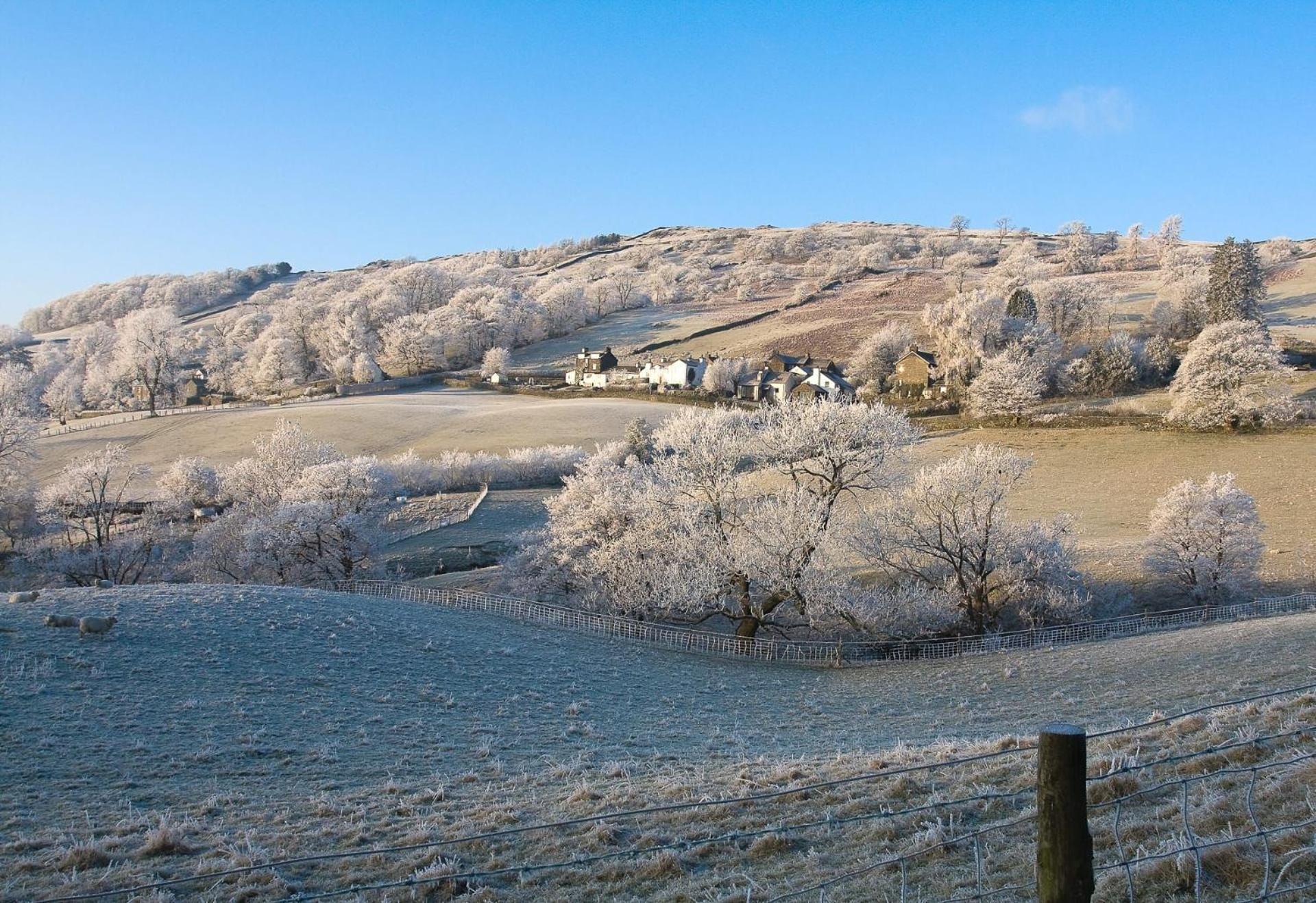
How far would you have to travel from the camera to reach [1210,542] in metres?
35.6

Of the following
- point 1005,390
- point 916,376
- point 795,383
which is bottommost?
point 1005,390

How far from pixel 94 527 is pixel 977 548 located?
59138 mm

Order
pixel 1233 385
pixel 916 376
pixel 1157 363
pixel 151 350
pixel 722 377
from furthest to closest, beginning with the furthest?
1. pixel 722 377
2. pixel 151 350
3. pixel 916 376
4. pixel 1157 363
5. pixel 1233 385

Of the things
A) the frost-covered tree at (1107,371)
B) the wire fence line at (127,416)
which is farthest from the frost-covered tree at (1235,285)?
the wire fence line at (127,416)

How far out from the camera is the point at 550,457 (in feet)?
226

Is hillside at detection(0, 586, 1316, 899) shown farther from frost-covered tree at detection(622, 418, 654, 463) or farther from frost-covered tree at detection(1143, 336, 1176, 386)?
frost-covered tree at detection(1143, 336, 1176, 386)

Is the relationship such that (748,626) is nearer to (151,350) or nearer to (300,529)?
(300,529)

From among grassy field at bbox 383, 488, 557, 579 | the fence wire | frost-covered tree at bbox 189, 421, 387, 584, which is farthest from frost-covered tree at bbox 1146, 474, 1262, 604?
frost-covered tree at bbox 189, 421, 387, 584

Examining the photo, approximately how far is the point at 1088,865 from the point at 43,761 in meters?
16.5

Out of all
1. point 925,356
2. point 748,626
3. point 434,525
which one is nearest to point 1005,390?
point 925,356

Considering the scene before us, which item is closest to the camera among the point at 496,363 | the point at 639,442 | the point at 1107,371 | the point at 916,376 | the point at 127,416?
the point at 639,442

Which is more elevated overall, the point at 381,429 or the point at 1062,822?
the point at 381,429

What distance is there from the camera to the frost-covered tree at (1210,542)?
35188mm

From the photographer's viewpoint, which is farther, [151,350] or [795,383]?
[795,383]
